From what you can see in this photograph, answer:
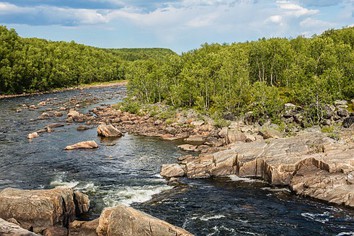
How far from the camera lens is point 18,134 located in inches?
2913

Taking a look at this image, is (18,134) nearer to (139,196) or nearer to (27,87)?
(139,196)

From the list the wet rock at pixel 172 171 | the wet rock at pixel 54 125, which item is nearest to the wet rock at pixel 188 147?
the wet rock at pixel 172 171

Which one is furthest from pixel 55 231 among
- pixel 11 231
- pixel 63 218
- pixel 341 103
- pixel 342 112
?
pixel 341 103

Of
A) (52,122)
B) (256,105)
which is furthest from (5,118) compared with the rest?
(256,105)

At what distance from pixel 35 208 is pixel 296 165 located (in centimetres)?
2940

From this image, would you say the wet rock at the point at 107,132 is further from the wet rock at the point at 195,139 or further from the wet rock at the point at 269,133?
the wet rock at the point at 269,133

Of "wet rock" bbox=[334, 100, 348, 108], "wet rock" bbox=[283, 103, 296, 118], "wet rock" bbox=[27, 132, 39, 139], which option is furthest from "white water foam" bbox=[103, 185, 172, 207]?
"wet rock" bbox=[334, 100, 348, 108]

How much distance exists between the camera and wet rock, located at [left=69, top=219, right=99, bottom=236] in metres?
28.7

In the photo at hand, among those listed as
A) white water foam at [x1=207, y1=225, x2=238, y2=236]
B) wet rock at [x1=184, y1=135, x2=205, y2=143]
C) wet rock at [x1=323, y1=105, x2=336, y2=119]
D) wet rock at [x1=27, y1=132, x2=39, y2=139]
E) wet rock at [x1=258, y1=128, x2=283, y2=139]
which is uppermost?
wet rock at [x1=323, y1=105, x2=336, y2=119]

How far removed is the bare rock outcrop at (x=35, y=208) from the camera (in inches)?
1156

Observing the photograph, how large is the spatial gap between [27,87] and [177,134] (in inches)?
4389

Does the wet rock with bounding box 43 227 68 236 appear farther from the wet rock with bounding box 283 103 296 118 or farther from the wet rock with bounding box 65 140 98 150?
the wet rock with bounding box 283 103 296 118

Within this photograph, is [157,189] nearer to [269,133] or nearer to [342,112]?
[269,133]

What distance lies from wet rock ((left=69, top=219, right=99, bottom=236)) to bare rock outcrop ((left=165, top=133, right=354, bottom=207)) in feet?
62.6
